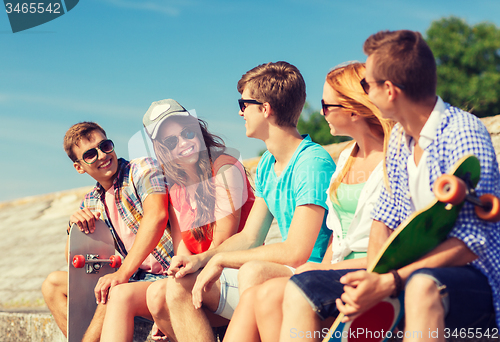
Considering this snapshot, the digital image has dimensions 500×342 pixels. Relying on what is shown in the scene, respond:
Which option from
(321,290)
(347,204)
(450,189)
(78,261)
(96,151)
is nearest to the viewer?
(450,189)

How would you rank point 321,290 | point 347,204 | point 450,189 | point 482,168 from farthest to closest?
1. point 347,204
2. point 321,290
3. point 482,168
4. point 450,189

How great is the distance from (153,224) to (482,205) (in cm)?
204

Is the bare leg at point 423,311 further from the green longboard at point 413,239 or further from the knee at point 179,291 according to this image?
the knee at point 179,291

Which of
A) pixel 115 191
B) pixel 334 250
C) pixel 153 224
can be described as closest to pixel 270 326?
pixel 334 250

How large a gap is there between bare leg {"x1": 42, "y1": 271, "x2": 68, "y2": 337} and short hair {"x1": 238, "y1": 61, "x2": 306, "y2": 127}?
1.92 meters

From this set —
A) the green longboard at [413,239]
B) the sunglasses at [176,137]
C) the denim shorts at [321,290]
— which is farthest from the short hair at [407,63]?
the sunglasses at [176,137]

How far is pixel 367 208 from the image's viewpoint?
2.25 m

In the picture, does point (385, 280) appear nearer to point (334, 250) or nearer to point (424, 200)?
point (424, 200)

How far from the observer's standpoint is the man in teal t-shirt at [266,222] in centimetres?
244

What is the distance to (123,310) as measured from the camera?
2775 mm

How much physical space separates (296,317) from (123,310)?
134cm

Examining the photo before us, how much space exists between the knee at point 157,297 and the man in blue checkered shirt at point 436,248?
3.35 feet

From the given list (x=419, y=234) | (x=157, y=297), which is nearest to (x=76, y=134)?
(x=157, y=297)

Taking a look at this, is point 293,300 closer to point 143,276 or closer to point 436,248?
point 436,248
